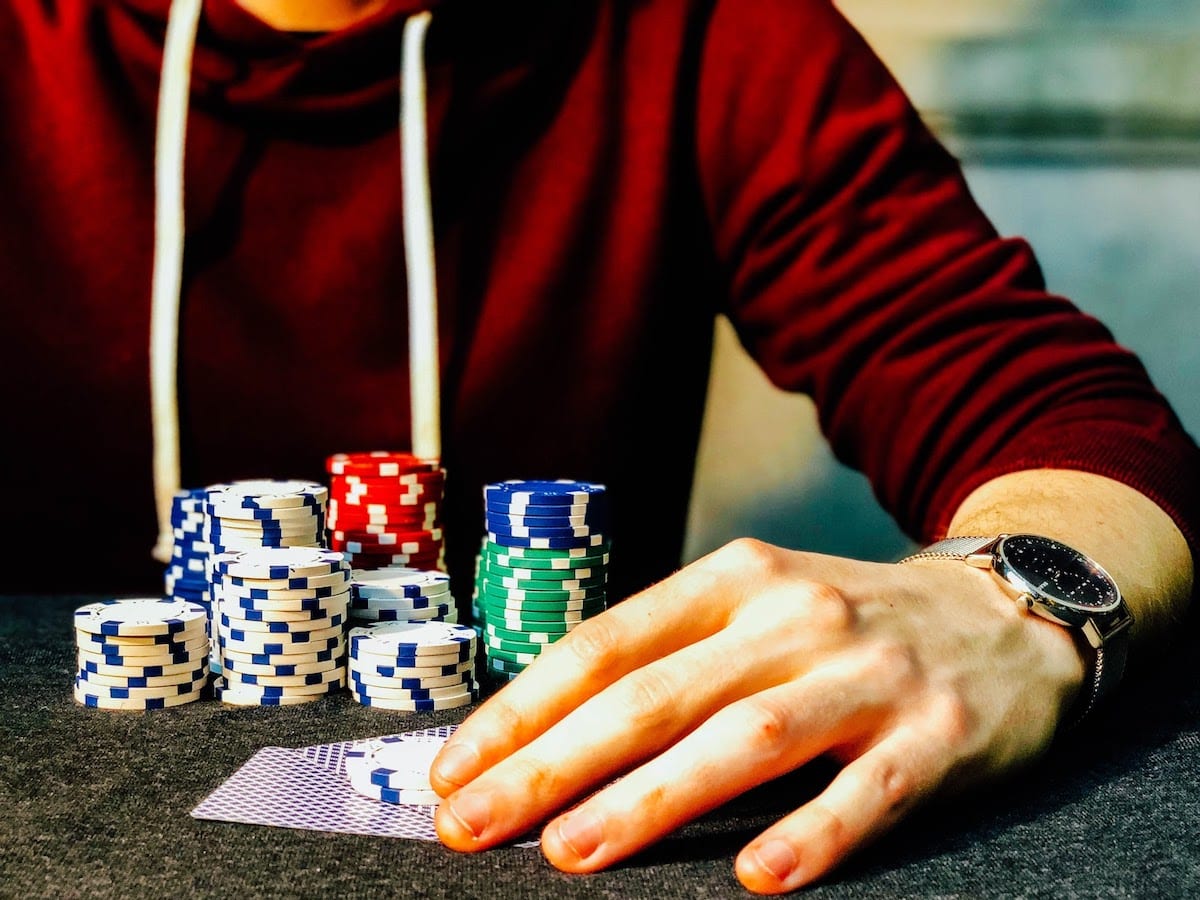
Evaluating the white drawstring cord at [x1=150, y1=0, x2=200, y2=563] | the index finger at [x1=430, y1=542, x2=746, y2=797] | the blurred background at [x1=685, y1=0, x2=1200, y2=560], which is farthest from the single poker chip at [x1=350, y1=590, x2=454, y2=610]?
the blurred background at [x1=685, y1=0, x2=1200, y2=560]

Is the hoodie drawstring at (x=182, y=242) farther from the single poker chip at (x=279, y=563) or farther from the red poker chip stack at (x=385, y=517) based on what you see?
the single poker chip at (x=279, y=563)

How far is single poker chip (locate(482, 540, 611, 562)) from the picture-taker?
5.00 ft

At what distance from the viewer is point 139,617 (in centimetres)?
138

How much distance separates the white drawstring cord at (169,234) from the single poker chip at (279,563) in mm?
816

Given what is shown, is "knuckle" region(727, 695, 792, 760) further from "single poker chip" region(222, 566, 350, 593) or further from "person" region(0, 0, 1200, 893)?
"person" region(0, 0, 1200, 893)

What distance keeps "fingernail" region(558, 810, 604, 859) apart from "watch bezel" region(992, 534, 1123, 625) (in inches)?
21.6

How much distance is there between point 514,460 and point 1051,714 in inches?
52.9

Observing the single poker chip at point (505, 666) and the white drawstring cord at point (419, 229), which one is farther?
the white drawstring cord at point (419, 229)

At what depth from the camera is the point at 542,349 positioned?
2.28m

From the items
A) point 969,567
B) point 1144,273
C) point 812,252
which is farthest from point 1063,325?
point 1144,273

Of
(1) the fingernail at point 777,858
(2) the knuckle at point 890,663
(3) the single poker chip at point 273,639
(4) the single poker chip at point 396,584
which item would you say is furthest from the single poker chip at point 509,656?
(1) the fingernail at point 777,858

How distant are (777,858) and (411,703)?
0.56 metres

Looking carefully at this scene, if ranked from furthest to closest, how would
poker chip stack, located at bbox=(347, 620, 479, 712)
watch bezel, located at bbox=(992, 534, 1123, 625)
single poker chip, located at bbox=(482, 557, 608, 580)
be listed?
single poker chip, located at bbox=(482, 557, 608, 580) < poker chip stack, located at bbox=(347, 620, 479, 712) < watch bezel, located at bbox=(992, 534, 1123, 625)

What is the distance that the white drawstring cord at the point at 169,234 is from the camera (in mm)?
2178
